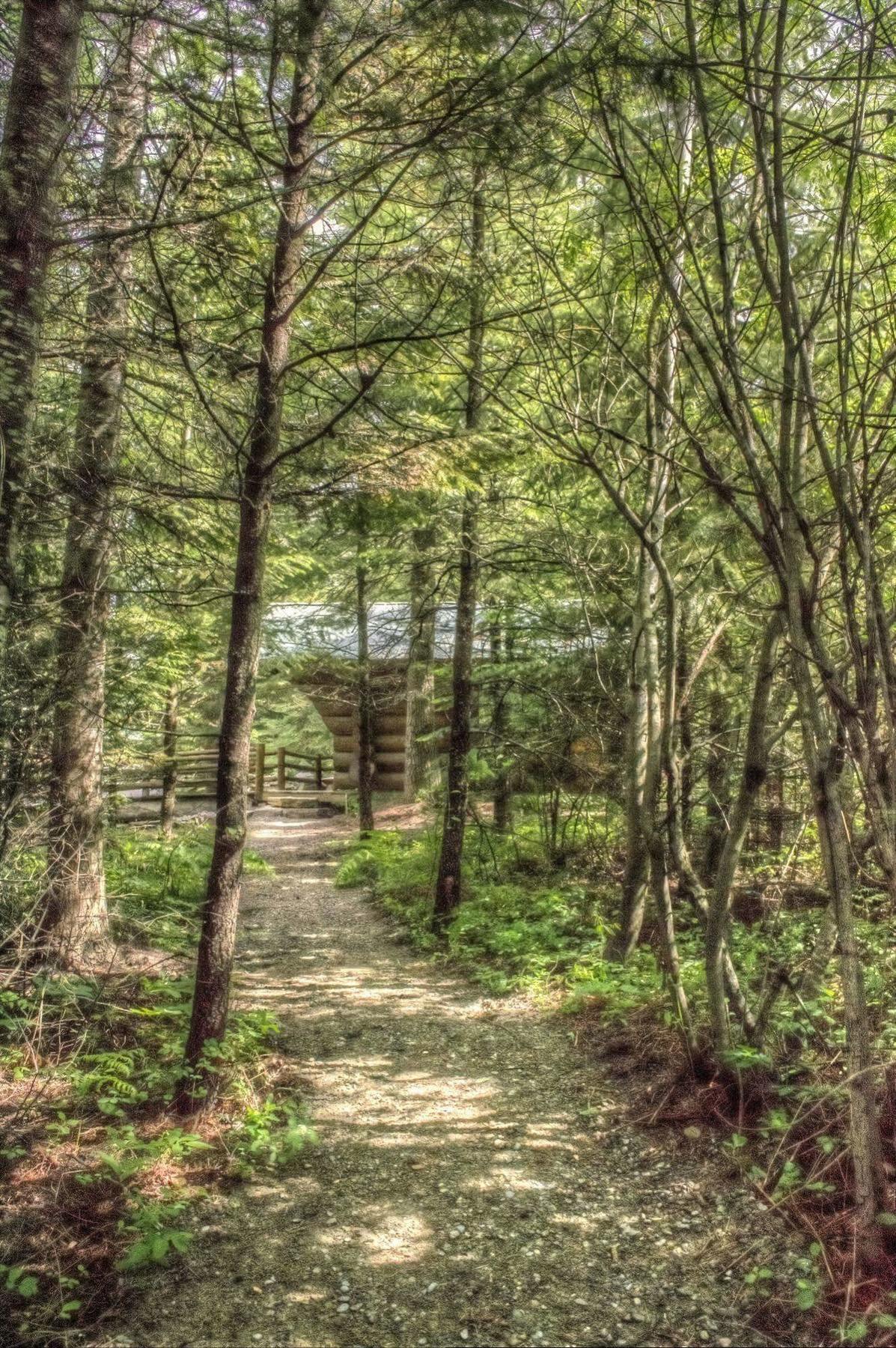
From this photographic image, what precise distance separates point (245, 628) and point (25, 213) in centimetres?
236

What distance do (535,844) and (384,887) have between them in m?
2.17

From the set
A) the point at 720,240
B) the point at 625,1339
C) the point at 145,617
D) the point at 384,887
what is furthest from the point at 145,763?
the point at 720,240

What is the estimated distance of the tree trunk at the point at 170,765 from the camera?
1111 cm

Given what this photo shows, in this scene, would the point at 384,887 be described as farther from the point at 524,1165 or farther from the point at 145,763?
the point at 524,1165

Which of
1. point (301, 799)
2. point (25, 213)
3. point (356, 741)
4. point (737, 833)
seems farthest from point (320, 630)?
point (25, 213)

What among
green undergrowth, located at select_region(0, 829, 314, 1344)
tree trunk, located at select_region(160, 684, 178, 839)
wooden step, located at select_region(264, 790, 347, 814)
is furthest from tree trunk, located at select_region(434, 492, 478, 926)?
wooden step, located at select_region(264, 790, 347, 814)

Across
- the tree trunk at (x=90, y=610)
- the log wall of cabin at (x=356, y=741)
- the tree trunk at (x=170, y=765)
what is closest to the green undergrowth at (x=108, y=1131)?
the tree trunk at (x=90, y=610)

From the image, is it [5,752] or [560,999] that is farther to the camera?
[560,999]

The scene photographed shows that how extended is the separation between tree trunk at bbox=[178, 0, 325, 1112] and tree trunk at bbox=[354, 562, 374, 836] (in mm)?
8085

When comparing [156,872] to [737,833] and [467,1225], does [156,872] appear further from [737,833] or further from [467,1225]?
[737,833]

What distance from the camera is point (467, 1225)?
383 centimetres

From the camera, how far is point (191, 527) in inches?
254

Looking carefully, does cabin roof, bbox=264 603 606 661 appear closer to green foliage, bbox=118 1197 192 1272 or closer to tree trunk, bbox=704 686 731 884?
tree trunk, bbox=704 686 731 884

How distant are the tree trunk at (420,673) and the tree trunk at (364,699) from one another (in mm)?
783
